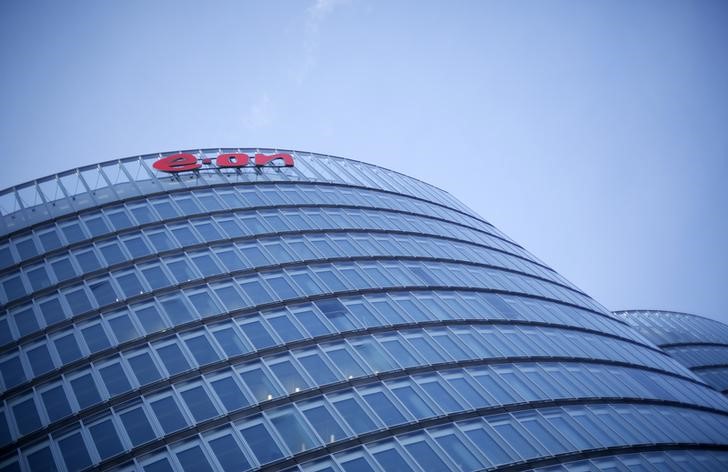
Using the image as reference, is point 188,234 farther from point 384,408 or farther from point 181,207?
point 384,408

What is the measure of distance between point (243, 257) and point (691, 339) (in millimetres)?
56219

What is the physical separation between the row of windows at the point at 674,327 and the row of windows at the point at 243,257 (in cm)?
3106

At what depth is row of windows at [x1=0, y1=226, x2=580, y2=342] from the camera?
30.9 meters

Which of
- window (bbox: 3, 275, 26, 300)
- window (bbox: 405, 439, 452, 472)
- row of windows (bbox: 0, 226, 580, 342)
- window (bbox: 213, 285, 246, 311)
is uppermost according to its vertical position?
window (bbox: 3, 275, 26, 300)

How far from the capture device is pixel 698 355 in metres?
62.2

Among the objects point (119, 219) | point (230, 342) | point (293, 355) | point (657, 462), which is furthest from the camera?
point (119, 219)

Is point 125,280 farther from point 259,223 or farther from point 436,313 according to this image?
point 436,313

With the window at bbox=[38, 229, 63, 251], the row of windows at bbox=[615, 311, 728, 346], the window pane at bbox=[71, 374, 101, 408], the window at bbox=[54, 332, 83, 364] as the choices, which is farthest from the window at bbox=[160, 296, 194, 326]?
the row of windows at bbox=[615, 311, 728, 346]

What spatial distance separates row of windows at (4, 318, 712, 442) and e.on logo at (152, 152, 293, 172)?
60.4ft

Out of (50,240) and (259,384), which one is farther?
(50,240)

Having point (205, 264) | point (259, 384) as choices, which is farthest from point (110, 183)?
point (259, 384)

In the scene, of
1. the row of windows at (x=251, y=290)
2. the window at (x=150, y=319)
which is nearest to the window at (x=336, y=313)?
the row of windows at (x=251, y=290)

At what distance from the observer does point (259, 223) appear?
39250 mm

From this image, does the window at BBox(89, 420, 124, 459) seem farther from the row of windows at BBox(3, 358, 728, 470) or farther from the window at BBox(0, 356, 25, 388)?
the window at BBox(0, 356, 25, 388)
